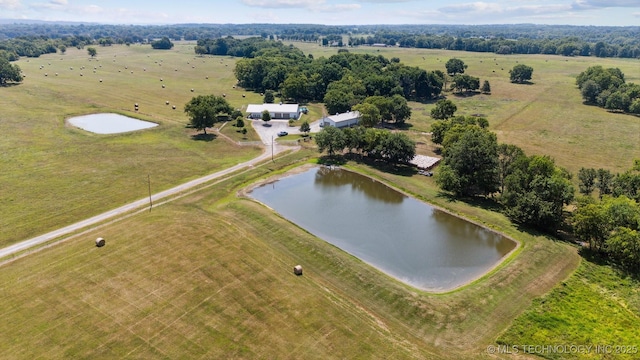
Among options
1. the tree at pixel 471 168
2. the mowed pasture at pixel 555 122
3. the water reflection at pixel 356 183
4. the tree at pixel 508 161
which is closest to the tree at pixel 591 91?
the mowed pasture at pixel 555 122

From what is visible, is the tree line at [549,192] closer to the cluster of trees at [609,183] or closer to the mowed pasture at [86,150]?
the cluster of trees at [609,183]

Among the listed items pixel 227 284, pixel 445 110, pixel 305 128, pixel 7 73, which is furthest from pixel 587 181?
pixel 7 73

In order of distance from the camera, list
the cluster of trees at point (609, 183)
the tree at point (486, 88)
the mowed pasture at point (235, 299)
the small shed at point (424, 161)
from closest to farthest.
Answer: the mowed pasture at point (235, 299) → the cluster of trees at point (609, 183) → the small shed at point (424, 161) → the tree at point (486, 88)

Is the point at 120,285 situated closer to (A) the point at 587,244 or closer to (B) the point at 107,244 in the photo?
(B) the point at 107,244

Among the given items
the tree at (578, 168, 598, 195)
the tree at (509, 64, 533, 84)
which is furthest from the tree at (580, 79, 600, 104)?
the tree at (578, 168, 598, 195)

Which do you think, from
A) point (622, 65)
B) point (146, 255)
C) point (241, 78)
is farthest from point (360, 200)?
point (622, 65)
